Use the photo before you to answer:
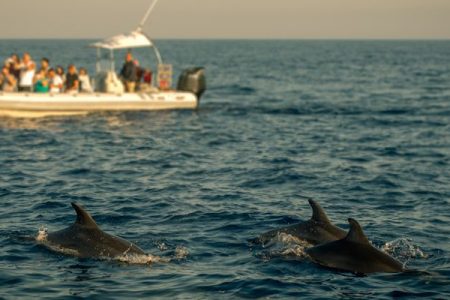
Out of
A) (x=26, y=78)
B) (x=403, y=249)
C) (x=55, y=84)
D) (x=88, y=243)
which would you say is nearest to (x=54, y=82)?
(x=55, y=84)

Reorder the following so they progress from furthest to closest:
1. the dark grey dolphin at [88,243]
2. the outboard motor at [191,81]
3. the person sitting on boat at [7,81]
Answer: the outboard motor at [191,81] → the person sitting on boat at [7,81] → the dark grey dolphin at [88,243]

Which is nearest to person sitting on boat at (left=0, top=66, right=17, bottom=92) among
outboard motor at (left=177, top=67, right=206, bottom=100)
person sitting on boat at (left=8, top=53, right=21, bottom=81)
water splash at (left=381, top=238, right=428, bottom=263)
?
person sitting on boat at (left=8, top=53, right=21, bottom=81)

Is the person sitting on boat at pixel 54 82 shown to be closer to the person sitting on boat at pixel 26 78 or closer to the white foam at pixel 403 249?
the person sitting on boat at pixel 26 78

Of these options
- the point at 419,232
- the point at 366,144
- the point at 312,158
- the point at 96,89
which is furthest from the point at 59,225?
the point at 96,89

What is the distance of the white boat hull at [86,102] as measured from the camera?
31.3m

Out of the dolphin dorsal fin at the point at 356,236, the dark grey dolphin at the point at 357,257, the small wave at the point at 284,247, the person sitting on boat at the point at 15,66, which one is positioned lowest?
the small wave at the point at 284,247

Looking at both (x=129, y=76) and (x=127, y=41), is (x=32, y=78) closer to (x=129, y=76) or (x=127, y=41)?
(x=129, y=76)

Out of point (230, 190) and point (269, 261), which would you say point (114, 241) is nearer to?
point (269, 261)

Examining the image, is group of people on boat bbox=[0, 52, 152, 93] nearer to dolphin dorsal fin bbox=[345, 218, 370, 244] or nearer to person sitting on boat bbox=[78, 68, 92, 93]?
person sitting on boat bbox=[78, 68, 92, 93]

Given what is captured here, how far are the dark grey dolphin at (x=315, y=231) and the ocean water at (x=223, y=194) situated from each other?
251mm

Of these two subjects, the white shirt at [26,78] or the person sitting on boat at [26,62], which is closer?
the person sitting on boat at [26,62]

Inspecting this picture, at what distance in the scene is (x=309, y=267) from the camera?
41.4 ft

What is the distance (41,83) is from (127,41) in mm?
5523

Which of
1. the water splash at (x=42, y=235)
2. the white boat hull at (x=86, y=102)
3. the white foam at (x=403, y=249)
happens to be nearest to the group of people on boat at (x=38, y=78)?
the white boat hull at (x=86, y=102)
